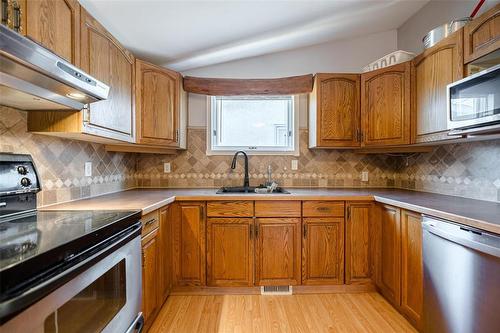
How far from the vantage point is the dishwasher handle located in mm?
1117

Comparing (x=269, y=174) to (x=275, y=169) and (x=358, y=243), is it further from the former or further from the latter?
(x=358, y=243)

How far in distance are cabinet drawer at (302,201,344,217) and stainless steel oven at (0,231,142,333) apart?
141cm

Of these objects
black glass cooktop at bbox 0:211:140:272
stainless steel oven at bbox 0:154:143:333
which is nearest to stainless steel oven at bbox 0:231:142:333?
stainless steel oven at bbox 0:154:143:333

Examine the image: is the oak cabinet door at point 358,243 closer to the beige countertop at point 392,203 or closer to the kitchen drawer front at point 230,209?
the beige countertop at point 392,203

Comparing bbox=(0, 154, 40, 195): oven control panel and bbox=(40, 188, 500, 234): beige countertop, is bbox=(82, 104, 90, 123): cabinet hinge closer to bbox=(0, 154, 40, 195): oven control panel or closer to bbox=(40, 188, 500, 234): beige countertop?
bbox=(0, 154, 40, 195): oven control panel

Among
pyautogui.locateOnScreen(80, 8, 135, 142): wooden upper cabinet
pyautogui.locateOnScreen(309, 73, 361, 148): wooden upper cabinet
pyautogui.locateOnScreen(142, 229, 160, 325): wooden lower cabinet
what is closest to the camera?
pyautogui.locateOnScreen(80, 8, 135, 142): wooden upper cabinet

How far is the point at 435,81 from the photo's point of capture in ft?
6.24

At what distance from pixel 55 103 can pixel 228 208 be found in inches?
55.4

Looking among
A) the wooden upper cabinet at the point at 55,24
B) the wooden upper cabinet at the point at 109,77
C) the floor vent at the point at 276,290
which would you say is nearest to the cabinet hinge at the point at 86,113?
the wooden upper cabinet at the point at 109,77

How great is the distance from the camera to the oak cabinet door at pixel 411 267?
167 centimetres

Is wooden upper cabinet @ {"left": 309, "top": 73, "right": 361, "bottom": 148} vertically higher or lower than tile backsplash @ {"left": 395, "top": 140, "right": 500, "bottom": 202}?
higher

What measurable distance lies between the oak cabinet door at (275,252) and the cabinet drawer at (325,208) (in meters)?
0.23

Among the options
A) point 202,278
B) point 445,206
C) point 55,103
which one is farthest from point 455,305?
point 55,103

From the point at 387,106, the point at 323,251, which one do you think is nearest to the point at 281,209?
the point at 323,251
